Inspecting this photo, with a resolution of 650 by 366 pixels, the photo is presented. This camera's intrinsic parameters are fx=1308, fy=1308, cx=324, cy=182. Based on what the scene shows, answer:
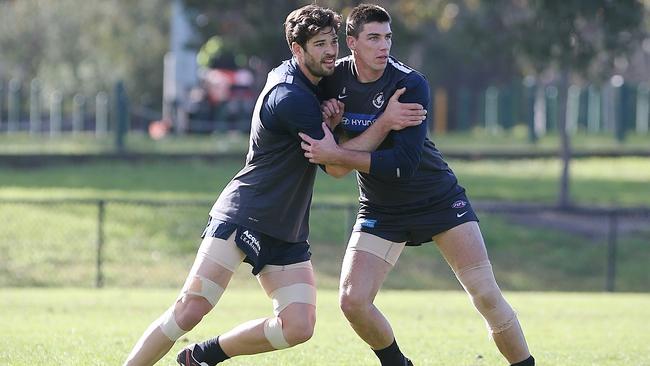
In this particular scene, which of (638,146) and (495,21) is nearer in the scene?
(495,21)

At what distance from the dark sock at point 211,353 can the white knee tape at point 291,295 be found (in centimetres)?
44

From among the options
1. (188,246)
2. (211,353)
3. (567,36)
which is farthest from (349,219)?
(211,353)

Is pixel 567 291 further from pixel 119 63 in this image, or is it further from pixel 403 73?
pixel 119 63

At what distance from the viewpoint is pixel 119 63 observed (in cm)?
5484

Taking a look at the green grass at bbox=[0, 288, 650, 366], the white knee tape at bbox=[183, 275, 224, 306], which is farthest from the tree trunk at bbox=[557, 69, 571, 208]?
the white knee tape at bbox=[183, 275, 224, 306]

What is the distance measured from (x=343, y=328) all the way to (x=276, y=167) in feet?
15.6

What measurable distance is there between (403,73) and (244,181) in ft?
3.88

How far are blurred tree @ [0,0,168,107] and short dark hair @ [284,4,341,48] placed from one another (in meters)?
45.8

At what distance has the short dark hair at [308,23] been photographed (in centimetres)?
745

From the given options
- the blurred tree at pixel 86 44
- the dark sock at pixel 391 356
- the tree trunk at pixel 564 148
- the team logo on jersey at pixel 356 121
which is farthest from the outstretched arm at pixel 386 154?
the blurred tree at pixel 86 44

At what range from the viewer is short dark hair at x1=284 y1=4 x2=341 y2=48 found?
7453 millimetres

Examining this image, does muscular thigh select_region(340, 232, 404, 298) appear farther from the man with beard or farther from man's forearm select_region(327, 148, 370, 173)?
man's forearm select_region(327, 148, 370, 173)

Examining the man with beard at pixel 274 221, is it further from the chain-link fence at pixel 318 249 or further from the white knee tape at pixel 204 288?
the chain-link fence at pixel 318 249

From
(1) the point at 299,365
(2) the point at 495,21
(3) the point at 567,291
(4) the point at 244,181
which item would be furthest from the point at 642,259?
(4) the point at 244,181
